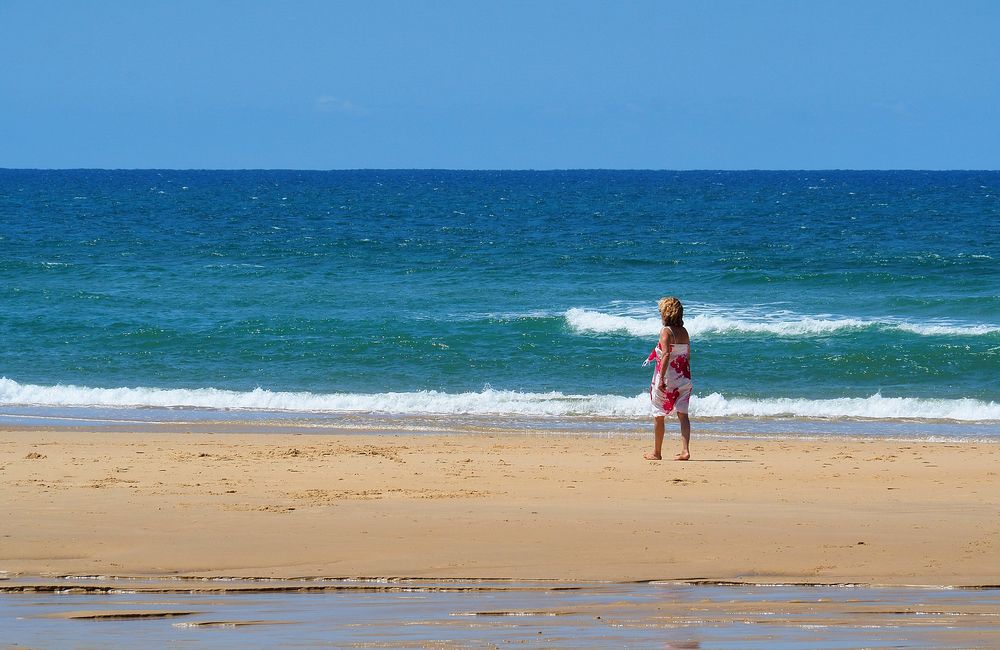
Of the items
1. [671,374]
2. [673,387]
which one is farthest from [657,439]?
[671,374]

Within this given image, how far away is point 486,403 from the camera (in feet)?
52.4

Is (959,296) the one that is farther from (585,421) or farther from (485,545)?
(485,545)

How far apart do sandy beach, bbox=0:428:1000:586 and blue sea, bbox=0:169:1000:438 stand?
3375 mm

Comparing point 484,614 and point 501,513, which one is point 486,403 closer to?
point 501,513

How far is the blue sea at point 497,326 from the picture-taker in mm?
15727

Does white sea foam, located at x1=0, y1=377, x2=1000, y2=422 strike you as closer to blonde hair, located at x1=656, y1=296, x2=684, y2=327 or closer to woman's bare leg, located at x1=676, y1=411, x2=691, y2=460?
woman's bare leg, located at x1=676, y1=411, x2=691, y2=460

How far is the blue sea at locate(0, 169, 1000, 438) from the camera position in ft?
51.6

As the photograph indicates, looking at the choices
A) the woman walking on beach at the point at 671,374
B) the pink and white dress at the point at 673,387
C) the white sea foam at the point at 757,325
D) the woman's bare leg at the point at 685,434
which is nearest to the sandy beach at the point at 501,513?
the woman's bare leg at the point at 685,434

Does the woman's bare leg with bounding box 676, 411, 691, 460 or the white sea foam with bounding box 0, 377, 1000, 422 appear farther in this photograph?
the white sea foam with bounding box 0, 377, 1000, 422

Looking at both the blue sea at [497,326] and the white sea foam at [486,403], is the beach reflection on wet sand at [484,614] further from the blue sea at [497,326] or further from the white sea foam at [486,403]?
the white sea foam at [486,403]

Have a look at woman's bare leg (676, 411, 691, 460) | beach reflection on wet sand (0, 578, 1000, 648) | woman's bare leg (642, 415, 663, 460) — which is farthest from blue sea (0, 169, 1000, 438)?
beach reflection on wet sand (0, 578, 1000, 648)

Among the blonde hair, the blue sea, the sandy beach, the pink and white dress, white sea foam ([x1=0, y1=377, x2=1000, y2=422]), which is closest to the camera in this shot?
the sandy beach

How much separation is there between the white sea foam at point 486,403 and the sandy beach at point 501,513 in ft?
12.2

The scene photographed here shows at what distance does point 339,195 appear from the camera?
79.3 metres
